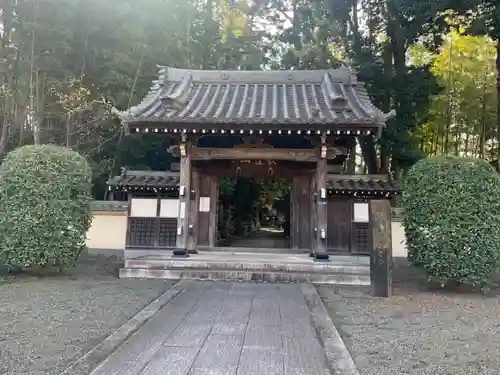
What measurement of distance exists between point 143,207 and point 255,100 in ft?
14.3

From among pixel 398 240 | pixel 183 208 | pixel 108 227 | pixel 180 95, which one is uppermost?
pixel 180 95

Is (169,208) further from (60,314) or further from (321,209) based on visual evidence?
(60,314)

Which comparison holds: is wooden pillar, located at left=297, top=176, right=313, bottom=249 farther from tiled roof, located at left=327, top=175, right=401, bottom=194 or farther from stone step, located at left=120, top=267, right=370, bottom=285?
stone step, located at left=120, top=267, right=370, bottom=285

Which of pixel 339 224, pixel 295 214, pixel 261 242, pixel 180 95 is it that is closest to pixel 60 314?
pixel 180 95

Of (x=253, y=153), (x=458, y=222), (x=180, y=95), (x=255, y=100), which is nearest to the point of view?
(x=458, y=222)

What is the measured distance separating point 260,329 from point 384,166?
528 inches

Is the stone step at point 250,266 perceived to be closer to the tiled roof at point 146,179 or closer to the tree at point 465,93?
the tiled roof at point 146,179

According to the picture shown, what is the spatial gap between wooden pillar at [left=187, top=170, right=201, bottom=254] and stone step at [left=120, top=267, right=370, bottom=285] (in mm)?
2213

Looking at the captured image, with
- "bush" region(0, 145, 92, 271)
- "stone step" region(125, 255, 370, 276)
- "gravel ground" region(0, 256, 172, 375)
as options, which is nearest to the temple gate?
"stone step" region(125, 255, 370, 276)

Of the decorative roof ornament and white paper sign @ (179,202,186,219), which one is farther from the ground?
the decorative roof ornament

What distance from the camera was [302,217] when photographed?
1198cm

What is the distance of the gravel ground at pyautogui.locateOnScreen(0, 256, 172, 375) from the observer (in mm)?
3880

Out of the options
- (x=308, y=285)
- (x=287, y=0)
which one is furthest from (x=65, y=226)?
(x=287, y=0)

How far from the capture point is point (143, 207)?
40.8 ft
